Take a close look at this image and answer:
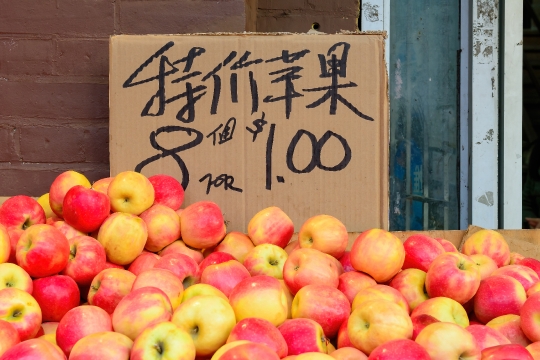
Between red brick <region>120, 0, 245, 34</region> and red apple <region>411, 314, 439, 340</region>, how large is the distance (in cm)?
145

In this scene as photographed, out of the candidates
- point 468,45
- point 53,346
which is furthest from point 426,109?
point 53,346

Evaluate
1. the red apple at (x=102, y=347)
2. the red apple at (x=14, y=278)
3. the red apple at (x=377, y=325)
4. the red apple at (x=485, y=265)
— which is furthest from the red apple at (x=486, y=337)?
the red apple at (x=14, y=278)

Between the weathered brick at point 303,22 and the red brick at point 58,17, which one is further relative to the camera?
the weathered brick at point 303,22

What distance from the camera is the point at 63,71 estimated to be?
92.0 inches

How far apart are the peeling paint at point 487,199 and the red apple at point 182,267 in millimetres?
1829

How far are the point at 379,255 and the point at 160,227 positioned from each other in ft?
2.24

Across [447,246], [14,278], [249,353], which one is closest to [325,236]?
[447,246]

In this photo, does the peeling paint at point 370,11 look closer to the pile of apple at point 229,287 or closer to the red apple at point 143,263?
the pile of apple at point 229,287

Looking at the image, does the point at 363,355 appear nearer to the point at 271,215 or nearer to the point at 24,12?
the point at 271,215

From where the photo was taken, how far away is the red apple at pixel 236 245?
178 centimetres

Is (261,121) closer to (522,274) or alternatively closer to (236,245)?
(236,245)

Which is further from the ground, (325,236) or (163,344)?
(325,236)

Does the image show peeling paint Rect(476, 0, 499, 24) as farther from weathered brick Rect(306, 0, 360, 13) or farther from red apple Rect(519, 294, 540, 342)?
red apple Rect(519, 294, 540, 342)

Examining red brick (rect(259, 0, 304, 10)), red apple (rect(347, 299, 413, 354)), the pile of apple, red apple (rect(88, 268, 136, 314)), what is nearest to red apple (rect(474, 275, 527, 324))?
the pile of apple
